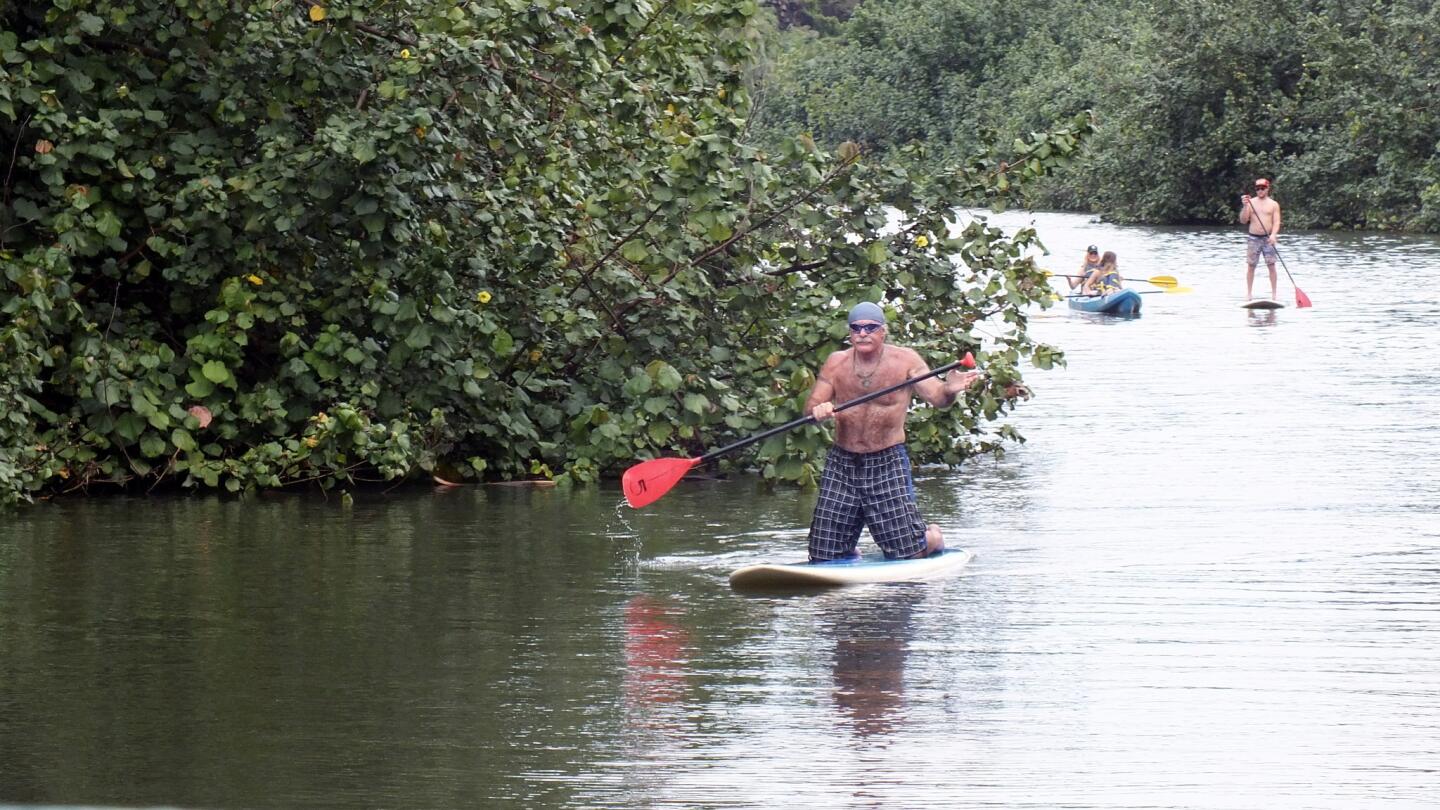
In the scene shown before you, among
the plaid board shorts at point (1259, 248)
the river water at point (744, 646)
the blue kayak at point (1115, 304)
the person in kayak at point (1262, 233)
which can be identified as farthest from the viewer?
the plaid board shorts at point (1259, 248)

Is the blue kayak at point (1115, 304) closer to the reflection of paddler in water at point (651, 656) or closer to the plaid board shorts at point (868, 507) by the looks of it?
the plaid board shorts at point (868, 507)

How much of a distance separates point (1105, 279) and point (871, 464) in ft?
60.1

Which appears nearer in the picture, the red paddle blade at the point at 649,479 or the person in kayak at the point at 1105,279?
the red paddle blade at the point at 649,479

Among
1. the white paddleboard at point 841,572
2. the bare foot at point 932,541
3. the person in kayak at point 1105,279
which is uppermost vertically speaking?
the person in kayak at point 1105,279

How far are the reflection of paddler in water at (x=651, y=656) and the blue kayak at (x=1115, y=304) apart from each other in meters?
18.5

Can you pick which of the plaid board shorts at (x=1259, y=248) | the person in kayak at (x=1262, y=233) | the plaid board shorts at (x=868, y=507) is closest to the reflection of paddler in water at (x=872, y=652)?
the plaid board shorts at (x=868, y=507)

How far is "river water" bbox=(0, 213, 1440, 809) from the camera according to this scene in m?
7.59

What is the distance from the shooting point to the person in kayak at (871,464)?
459 inches

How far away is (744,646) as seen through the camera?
9.90m

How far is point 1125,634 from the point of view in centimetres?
1002

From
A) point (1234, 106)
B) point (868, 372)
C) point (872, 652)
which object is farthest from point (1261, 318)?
Answer: point (1234, 106)

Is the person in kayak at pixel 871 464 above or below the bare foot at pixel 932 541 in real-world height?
above

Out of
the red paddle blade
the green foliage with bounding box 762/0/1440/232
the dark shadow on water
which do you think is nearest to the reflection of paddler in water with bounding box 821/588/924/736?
the red paddle blade

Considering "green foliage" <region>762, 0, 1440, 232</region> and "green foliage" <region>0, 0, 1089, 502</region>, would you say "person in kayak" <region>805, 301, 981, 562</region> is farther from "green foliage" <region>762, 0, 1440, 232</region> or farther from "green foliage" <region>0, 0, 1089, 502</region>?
"green foliage" <region>762, 0, 1440, 232</region>
